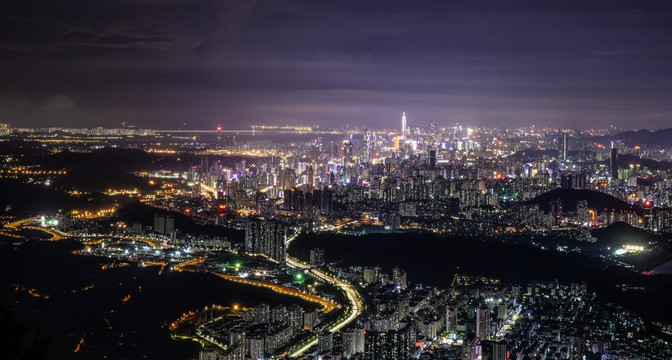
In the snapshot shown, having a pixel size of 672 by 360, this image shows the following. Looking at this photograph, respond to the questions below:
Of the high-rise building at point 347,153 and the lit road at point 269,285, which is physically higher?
the high-rise building at point 347,153

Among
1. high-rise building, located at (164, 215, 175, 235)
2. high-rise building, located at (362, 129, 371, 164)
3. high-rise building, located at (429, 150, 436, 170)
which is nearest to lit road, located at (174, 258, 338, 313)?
high-rise building, located at (164, 215, 175, 235)

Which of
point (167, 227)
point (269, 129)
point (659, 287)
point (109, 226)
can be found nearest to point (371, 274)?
point (659, 287)

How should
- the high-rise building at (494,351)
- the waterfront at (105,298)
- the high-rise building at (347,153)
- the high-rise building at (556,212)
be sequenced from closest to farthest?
the high-rise building at (494,351) < the waterfront at (105,298) < the high-rise building at (556,212) < the high-rise building at (347,153)

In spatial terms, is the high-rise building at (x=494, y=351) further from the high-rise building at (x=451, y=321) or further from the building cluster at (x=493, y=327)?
the high-rise building at (x=451, y=321)

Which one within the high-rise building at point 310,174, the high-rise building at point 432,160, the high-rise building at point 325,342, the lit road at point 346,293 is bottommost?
the lit road at point 346,293

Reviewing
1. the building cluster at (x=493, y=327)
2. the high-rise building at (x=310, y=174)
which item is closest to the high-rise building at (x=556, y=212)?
the building cluster at (x=493, y=327)

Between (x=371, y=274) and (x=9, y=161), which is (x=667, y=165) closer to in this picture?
(x=371, y=274)

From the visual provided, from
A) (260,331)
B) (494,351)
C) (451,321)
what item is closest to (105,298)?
Result: (260,331)
